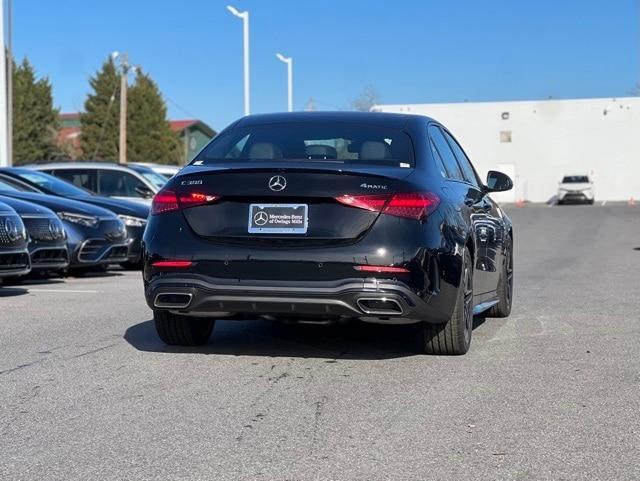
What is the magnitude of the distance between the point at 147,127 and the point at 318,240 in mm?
65539

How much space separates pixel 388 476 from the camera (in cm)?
385

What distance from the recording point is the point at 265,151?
252 inches

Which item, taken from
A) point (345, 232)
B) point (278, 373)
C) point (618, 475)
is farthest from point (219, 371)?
point (618, 475)

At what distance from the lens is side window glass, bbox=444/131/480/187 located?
24.7 feet

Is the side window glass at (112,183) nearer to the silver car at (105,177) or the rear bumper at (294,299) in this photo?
the silver car at (105,177)

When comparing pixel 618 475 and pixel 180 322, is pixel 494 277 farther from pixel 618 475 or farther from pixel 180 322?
pixel 618 475

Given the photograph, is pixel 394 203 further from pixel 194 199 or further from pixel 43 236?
pixel 43 236

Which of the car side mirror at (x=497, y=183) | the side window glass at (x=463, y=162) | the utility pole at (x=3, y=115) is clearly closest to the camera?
the side window glass at (x=463, y=162)

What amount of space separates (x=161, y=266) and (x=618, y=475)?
3010 mm

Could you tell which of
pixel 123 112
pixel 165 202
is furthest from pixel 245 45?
pixel 165 202

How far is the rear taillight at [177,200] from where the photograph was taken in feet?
19.1

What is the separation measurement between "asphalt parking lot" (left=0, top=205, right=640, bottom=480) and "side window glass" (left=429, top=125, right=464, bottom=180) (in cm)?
122

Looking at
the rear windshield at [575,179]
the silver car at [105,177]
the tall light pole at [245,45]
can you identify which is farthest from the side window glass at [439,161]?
the rear windshield at [575,179]

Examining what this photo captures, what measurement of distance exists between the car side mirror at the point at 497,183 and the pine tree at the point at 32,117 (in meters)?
55.2
